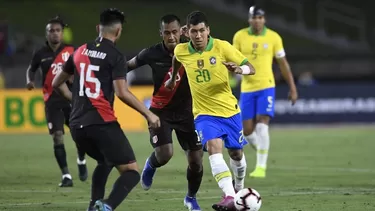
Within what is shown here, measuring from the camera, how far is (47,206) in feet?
36.6

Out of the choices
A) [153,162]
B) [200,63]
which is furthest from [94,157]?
[153,162]

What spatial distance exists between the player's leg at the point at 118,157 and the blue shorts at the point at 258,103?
6.29 meters

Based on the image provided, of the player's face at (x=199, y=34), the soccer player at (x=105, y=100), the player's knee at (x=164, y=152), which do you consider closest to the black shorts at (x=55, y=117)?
the player's knee at (x=164, y=152)

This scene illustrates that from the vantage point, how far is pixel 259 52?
1529cm

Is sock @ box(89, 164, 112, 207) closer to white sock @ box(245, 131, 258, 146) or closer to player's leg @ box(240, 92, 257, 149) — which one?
player's leg @ box(240, 92, 257, 149)

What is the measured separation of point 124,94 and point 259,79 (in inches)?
260

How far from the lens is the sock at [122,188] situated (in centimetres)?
893

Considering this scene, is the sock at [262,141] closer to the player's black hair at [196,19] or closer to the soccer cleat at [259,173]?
the soccer cleat at [259,173]

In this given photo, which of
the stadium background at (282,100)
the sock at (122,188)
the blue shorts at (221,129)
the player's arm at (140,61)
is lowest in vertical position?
the stadium background at (282,100)

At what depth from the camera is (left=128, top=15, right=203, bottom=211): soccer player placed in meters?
11.1

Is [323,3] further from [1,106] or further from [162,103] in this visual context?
[162,103]

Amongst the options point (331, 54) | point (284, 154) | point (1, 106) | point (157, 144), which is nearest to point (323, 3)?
point (331, 54)

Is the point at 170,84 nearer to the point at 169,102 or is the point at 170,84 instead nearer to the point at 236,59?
the point at 169,102

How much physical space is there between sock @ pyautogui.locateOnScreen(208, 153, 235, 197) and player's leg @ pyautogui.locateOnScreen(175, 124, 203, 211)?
78cm
